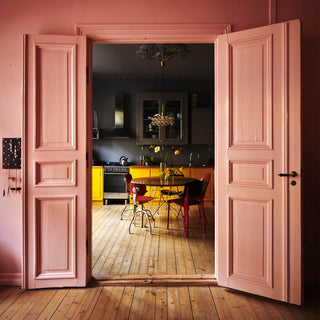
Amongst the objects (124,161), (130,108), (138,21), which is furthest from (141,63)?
(138,21)

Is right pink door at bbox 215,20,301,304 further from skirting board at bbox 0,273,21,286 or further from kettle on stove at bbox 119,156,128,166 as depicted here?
kettle on stove at bbox 119,156,128,166

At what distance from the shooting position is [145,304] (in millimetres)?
2221

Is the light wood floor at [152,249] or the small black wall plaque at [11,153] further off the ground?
the small black wall plaque at [11,153]

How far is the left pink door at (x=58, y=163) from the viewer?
2461 mm

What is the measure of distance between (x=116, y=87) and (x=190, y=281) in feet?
19.6

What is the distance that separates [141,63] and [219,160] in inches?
169

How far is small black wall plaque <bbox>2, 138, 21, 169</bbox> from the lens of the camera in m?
2.62

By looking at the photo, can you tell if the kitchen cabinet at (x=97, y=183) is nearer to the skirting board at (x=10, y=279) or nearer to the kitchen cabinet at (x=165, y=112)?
the kitchen cabinet at (x=165, y=112)

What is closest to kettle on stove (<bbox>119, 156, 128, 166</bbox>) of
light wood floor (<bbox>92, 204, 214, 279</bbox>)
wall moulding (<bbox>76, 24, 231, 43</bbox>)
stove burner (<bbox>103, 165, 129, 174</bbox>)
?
stove burner (<bbox>103, 165, 129, 174</bbox>)

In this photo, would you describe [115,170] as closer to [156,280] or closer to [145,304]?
[156,280]

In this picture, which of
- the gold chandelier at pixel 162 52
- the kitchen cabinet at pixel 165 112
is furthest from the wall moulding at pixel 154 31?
the kitchen cabinet at pixel 165 112

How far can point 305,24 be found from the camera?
2527mm

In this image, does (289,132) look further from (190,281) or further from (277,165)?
(190,281)

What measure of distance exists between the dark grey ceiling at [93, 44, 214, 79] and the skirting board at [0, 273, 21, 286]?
412cm
